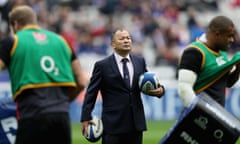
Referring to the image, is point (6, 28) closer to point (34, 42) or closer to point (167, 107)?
point (167, 107)

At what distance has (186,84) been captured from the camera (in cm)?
910

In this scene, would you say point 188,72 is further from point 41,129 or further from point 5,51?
point 5,51

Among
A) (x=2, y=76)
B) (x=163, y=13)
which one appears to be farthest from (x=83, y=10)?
(x=2, y=76)

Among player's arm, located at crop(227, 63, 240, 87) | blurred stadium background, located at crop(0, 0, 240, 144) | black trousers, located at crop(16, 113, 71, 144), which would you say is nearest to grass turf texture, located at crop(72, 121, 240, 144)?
blurred stadium background, located at crop(0, 0, 240, 144)

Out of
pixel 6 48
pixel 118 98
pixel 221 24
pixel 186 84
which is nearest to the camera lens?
pixel 6 48

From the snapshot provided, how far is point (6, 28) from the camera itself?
2216 centimetres

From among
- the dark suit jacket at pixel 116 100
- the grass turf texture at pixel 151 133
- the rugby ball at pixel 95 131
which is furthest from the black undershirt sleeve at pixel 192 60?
the grass turf texture at pixel 151 133

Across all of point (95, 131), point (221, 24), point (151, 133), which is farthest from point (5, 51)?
point (151, 133)

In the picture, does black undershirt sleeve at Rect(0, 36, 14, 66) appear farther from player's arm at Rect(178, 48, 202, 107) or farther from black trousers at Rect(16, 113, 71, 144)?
player's arm at Rect(178, 48, 202, 107)

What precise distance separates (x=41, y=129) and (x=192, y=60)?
6.40 feet

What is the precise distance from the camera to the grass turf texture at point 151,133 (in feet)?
50.4

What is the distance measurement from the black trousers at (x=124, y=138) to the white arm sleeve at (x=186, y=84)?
73cm

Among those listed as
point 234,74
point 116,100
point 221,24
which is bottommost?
point 116,100

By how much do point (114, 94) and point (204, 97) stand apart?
136cm
